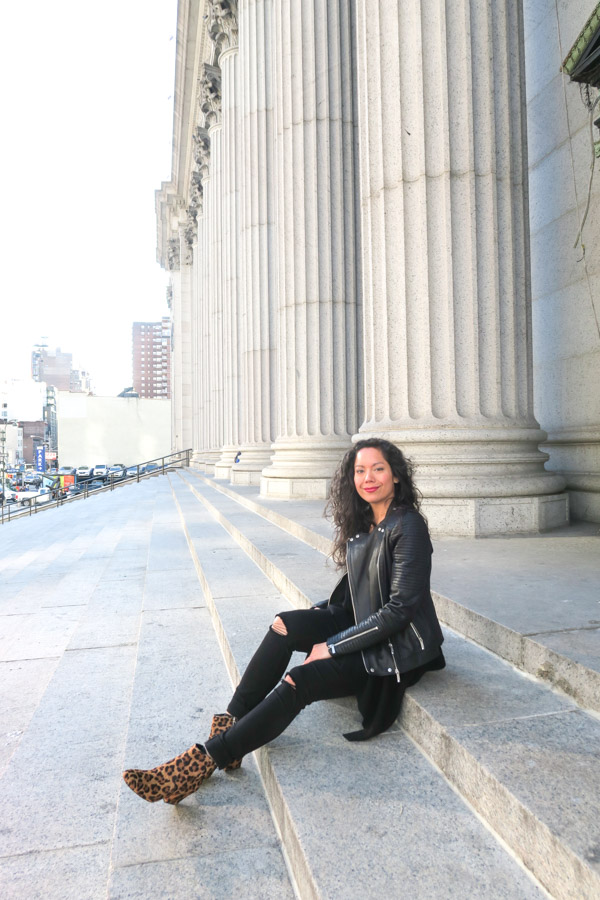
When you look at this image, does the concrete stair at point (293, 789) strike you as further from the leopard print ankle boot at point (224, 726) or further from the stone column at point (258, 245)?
the stone column at point (258, 245)

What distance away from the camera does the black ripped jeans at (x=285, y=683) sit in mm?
3238

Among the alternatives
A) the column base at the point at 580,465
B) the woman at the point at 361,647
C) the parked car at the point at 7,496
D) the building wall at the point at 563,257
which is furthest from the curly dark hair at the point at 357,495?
the parked car at the point at 7,496

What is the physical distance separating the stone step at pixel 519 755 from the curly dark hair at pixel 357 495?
0.98 meters

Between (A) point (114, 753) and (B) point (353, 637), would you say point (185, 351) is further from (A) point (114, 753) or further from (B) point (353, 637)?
(B) point (353, 637)

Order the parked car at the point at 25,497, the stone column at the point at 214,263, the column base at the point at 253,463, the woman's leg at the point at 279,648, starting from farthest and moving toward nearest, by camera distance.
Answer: the parked car at the point at 25,497, the stone column at the point at 214,263, the column base at the point at 253,463, the woman's leg at the point at 279,648

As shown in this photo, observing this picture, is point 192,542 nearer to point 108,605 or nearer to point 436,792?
point 108,605

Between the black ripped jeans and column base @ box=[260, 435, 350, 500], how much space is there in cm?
822

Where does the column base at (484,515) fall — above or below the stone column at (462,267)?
below

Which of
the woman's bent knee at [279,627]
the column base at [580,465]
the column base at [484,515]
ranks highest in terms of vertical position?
the column base at [580,465]

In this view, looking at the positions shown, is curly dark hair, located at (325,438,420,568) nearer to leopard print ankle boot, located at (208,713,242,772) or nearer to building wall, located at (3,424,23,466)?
leopard print ankle boot, located at (208,713,242,772)

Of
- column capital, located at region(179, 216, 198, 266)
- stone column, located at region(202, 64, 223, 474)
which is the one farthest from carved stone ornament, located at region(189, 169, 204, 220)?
stone column, located at region(202, 64, 223, 474)

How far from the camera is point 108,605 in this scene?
732 centimetres

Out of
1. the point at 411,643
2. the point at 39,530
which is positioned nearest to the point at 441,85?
the point at 411,643

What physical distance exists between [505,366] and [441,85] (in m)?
3.27
